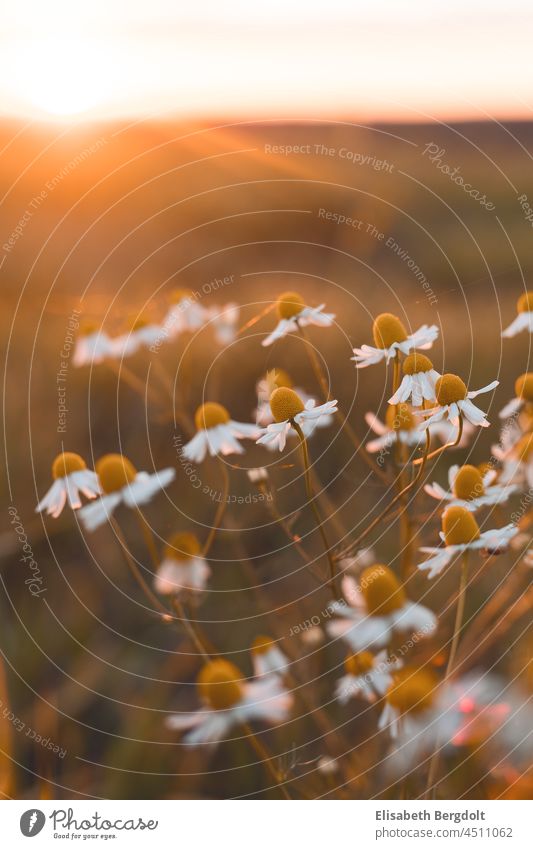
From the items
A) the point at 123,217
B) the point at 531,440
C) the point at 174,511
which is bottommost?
the point at 531,440

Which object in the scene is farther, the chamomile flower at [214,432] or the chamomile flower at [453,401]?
the chamomile flower at [214,432]

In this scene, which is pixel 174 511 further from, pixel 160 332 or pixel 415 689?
pixel 415 689

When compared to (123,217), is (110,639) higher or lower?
lower

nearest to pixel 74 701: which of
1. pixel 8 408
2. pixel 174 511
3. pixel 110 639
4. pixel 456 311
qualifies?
pixel 110 639

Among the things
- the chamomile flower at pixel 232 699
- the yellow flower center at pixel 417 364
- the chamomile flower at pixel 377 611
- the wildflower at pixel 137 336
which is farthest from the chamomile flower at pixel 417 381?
the wildflower at pixel 137 336

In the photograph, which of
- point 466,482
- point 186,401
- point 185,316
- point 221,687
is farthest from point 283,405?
point 186,401

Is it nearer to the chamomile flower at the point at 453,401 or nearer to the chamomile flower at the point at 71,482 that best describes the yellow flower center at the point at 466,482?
the chamomile flower at the point at 453,401
